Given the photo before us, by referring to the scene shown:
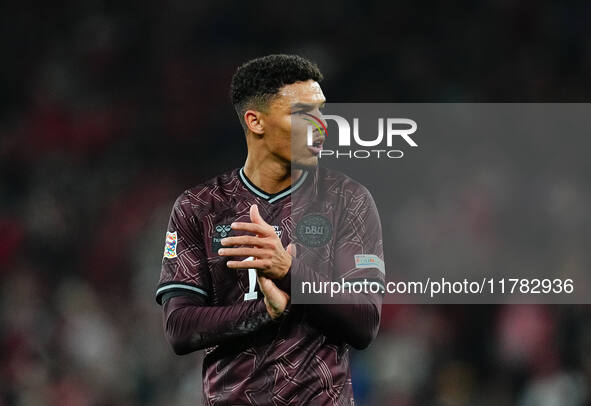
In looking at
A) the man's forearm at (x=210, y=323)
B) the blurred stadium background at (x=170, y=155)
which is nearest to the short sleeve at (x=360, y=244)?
the man's forearm at (x=210, y=323)

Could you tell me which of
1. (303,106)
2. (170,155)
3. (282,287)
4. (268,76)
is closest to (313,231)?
(282,287)

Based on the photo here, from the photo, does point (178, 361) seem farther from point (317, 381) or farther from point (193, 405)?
point (317, 381)

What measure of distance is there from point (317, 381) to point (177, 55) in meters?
5.63

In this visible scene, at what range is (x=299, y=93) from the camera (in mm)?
3129

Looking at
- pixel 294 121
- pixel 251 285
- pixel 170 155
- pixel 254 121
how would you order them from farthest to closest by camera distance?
pixel 170 155, pixel 254 121, pixel 294 121, pixel 251 285

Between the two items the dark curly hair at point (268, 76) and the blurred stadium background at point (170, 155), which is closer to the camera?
the dark curly hair at point (268, 76)

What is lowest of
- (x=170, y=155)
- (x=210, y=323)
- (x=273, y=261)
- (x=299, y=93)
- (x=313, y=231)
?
(x=210, y=323)

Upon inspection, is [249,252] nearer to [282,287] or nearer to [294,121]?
[282,287]

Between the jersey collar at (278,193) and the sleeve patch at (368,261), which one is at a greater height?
the jersey collar at (278,193)

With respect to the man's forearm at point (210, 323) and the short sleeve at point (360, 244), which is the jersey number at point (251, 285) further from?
the short sleeve at point (360, 244)

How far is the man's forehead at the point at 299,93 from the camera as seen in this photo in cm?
312

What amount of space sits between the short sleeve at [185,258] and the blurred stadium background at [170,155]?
136 inches

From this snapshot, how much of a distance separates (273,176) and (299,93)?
320 millimetres

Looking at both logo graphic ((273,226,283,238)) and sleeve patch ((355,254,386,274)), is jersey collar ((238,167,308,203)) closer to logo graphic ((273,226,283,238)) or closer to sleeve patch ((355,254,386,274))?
logo graphic ((273,226,283,238))
